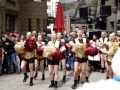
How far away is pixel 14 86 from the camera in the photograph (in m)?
13.8

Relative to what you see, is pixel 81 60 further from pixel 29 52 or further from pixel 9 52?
pixel 9 52

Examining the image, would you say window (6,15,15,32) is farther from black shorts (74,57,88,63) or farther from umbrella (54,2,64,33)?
black shorts (74,57,88,63)

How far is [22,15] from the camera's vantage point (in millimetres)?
44812

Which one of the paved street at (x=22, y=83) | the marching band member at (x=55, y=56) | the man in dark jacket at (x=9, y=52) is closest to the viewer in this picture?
the marching band member at (x=55, y=56)

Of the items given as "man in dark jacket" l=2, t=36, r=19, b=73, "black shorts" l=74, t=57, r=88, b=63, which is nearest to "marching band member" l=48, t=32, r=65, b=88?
"black shorts" l=74, t=57, r=88, b=63

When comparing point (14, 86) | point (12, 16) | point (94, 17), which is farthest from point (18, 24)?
point (14, 86)

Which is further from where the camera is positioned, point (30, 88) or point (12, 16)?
point (12, 16)

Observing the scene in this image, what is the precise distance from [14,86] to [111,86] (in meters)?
10.9

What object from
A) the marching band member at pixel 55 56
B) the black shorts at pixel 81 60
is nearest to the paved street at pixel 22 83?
the marching band member at pixel 55 56

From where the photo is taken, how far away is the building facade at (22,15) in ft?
118

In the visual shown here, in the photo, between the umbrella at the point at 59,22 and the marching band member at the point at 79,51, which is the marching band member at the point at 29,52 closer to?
the marching band member at the point at 79,51

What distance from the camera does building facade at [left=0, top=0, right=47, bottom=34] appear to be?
118 ft

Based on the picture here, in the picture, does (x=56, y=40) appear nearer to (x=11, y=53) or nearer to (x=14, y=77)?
(x=14, y=77)

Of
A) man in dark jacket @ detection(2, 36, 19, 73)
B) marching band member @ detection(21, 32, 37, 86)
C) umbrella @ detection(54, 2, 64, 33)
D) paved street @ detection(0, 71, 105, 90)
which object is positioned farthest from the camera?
umbrella @ detection(54, 2, 64, 33)
